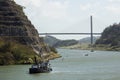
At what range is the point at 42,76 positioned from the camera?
335ft

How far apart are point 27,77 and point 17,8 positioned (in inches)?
3292

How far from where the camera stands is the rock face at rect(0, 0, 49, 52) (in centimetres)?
16550

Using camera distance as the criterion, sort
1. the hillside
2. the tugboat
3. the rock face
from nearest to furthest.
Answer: the tugboat, the hillside, the rock face

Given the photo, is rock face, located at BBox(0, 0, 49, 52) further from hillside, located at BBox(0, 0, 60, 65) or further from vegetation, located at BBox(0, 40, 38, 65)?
vegetation, located at BBox(0, 40, 38, 65)

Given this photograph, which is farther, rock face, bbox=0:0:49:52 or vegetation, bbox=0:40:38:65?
rock face, bbox=0:0:49:52

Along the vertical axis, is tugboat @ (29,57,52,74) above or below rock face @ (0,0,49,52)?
below

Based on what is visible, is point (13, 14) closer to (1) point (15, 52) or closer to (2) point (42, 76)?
(1) point (15, 52)

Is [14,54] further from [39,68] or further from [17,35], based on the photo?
[39,68]

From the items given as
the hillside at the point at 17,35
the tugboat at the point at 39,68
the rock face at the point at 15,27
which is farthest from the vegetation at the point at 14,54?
the tugboat at the point at 39,68

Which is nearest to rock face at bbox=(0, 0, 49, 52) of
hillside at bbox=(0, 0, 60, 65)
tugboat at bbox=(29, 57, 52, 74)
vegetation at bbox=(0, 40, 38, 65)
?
hillside at bbox=(0, 0, 60, 65)

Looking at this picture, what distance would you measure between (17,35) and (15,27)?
3.00m

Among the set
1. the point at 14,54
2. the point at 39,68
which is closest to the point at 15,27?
the point at 14,54

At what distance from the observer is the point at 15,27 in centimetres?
16712

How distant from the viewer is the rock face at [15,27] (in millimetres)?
165500
